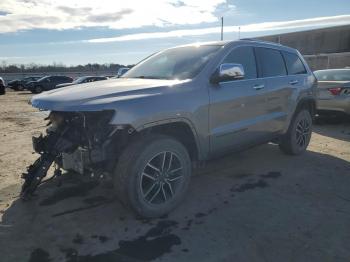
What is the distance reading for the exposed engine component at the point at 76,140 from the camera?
3.84m

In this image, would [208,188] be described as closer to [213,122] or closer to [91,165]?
[213,122]

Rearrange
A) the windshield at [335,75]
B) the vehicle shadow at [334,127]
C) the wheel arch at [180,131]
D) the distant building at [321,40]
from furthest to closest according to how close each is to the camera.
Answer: the distant building at [321,40]
the windshield at [335,75]
the vehicle shadow at [334,127]
the wheel arch at [180,131]

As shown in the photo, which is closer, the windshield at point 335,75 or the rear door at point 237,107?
the rear door at point 237,107

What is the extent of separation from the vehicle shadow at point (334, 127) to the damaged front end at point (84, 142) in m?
6.05

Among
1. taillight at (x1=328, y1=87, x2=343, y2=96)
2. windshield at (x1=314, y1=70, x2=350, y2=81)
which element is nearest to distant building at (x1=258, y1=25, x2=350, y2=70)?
windshield at (x1=314, y1=70, x2=350, y2=81)

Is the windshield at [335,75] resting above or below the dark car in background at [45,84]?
above

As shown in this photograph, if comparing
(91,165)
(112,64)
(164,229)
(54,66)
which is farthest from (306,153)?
(54,66)

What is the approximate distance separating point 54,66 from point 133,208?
73291 millimetres

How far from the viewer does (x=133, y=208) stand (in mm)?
3990

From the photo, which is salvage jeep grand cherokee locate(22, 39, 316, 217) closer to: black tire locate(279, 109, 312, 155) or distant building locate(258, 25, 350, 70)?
black tire locate(279, 109, 312, 155)

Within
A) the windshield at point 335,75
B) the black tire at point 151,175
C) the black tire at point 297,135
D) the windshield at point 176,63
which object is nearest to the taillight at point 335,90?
the windshield at point 335,75

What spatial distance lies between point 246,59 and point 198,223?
244 centimetres

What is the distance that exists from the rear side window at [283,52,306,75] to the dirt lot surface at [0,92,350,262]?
62.9 inches

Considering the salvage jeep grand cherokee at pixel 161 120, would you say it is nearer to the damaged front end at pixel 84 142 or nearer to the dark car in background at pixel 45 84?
the damaged front end at pixel 84 142
